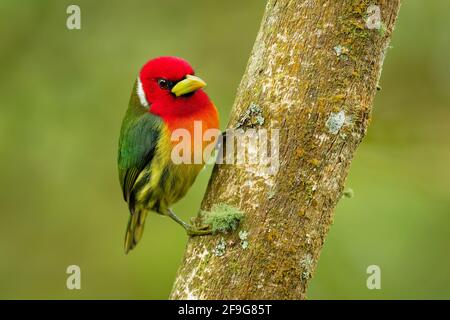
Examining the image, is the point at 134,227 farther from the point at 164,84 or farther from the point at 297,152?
the point at 297,152

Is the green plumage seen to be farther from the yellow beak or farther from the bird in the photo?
the yellow beak

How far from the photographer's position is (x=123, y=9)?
19.4ft

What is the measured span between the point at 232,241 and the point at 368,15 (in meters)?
0.98

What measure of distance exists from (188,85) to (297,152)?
3.12ft

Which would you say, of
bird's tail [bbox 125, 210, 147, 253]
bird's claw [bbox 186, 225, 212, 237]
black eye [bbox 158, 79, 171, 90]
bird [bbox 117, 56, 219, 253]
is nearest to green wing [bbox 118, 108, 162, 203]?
bird [bbox 117, 56, 219, 253]

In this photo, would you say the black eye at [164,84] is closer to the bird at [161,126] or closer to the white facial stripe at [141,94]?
the bird at [161,126]

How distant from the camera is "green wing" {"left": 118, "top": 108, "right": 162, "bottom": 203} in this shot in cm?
339

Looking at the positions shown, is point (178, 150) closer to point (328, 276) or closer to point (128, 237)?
point (128, 237)

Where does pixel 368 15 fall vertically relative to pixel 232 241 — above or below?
above

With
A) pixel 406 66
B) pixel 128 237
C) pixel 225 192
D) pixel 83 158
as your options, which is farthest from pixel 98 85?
pixel 225 192

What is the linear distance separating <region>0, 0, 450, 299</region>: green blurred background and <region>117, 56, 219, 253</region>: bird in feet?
4.88

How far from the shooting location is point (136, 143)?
11.4ft

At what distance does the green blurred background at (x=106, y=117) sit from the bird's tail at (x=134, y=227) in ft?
3.09

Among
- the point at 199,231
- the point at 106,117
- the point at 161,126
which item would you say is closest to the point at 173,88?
the point at 161,126
